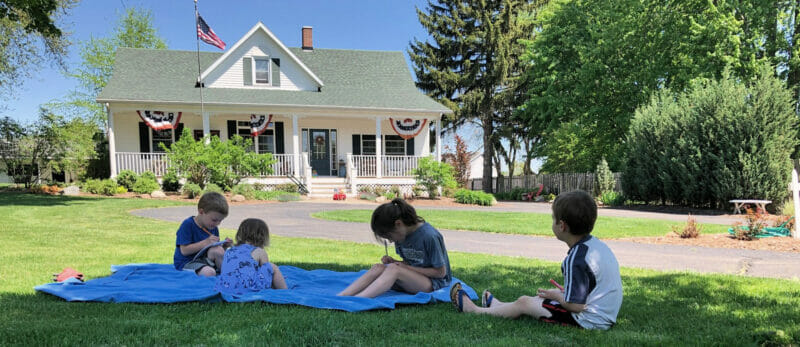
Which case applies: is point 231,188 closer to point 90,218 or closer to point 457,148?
point 90,218

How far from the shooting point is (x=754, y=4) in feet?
62.0

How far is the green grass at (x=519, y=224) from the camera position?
9.68 m

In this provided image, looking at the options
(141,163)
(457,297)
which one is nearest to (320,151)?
(141,163)

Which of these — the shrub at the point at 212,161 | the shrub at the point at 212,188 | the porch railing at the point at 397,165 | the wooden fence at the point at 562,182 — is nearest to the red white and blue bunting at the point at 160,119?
the shrub at the point at 212,161

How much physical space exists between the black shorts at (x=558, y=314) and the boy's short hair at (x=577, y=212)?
1.71 feet

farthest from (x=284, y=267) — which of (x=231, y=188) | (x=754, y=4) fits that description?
(x=754, y=4)

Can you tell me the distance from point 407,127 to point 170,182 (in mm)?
10077

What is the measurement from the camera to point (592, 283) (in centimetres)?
294

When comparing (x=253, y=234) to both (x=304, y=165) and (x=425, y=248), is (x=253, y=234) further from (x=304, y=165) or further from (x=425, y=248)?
(x=304, y=165)

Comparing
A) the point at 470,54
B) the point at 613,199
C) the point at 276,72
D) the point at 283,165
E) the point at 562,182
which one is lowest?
the point at 613,199

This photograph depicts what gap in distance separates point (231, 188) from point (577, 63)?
19555 millimetres

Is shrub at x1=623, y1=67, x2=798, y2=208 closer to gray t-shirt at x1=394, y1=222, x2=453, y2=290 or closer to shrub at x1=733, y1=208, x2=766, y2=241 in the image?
shrub at x1=733, y1=208, x2=766, y2=241

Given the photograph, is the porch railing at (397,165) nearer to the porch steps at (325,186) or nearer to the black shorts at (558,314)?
the porch steps at (325,186)

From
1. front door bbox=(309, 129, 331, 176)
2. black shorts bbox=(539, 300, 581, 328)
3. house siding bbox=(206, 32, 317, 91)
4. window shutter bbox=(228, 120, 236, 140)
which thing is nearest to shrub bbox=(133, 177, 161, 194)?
window shutter bbox=(228, 120, 236, 140)
